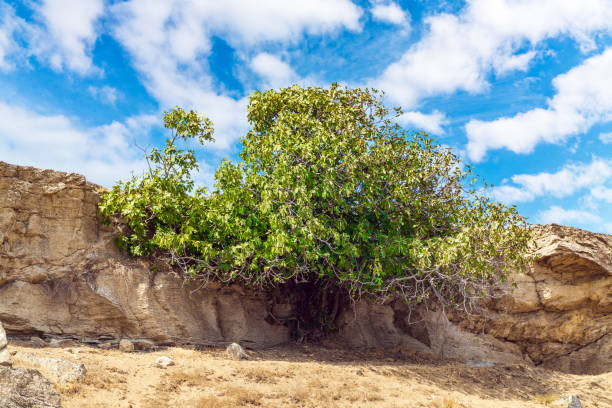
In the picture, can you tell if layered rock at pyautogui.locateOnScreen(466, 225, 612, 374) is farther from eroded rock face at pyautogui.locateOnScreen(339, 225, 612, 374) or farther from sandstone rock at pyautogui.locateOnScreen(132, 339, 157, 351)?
sandstone rock at pyautogui.locateOnScreen(132, 339, 157, 351)

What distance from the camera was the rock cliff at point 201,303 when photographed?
12.1 meters

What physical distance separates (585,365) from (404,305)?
681cm

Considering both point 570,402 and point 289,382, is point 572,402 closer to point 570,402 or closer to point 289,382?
point 570,402

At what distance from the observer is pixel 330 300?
16953mm

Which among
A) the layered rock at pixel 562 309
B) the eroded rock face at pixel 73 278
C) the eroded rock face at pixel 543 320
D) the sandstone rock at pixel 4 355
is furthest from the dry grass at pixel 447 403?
the sandstone rock at pixel 4 355

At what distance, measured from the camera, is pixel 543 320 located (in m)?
17.1

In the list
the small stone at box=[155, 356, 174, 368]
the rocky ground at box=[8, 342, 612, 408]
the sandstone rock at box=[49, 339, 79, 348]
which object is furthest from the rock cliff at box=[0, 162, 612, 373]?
the small stone at box=[155, 356, 174, 368]

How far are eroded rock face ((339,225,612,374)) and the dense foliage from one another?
2.54 meters

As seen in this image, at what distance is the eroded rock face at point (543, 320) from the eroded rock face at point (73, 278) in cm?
629

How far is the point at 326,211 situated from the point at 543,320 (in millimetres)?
9808

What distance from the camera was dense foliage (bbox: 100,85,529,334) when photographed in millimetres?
12328

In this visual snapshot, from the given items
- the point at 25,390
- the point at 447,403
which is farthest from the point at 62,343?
the point at 447,403

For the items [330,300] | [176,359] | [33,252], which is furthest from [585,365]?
[33,252]

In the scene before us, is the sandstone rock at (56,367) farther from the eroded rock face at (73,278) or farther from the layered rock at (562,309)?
the layered rock at (562,309)
